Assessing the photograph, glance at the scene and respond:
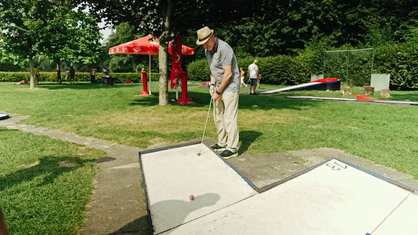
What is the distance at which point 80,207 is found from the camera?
3.43m

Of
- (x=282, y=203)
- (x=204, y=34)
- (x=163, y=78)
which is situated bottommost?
(x=282, y=203)

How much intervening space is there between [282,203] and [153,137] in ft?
14.1

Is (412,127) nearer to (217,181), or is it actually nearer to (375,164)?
(375,164)

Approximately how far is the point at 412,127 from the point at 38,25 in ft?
75.5

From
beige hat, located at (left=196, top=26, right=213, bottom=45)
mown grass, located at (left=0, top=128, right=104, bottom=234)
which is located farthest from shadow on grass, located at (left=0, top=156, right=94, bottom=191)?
beige hat, located at (left=196, top=26, right=213, bottom=45)

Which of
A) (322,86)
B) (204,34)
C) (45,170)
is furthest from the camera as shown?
(322,86)

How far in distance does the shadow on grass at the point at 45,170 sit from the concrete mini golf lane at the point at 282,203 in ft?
4.66

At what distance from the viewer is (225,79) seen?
16.8 feet

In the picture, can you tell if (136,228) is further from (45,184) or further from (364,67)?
(364,67)

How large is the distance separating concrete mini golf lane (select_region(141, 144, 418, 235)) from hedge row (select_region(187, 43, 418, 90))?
44.8 ft

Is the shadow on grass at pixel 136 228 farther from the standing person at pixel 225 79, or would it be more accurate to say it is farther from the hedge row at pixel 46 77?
the hedge row at pixel 46 77

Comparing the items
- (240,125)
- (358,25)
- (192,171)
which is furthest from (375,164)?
(358,25)

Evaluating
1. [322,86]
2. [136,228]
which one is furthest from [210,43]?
[322,86]

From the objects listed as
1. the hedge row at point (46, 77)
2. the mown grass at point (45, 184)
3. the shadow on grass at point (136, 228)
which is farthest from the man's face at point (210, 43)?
the hedge row at point (46, 77)
